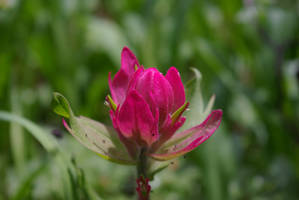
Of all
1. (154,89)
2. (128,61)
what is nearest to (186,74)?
(128,61)

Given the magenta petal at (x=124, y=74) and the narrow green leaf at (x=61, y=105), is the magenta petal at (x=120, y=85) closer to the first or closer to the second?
the magenta petal at (x=124, y=74)

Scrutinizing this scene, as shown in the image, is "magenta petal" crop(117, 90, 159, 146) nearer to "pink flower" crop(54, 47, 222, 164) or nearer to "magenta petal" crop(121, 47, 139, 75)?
"pink flower" crop(54, 47, 222, 164)

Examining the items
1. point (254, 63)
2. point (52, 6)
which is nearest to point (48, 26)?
point (52, 6)

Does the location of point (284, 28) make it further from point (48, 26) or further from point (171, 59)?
point (48, 26)

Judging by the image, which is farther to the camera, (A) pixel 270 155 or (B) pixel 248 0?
(B) pixel 248 0

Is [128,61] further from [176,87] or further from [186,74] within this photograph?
[186,74]

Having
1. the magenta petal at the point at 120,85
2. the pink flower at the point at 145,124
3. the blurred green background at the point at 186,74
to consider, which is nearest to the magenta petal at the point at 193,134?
the pink flower at the point at 145,124

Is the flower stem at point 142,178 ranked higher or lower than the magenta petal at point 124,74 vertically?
lower
